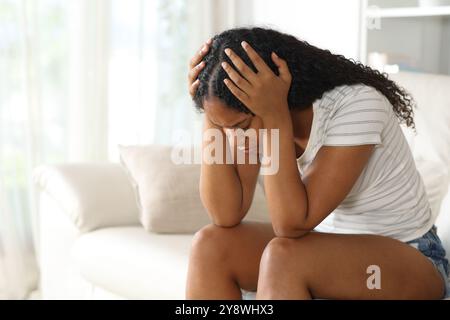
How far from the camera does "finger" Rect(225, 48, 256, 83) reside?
4.59 ft

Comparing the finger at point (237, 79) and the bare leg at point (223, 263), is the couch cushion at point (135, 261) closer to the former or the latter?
the bare leg at point (223, 263)

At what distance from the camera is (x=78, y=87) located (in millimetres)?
3092

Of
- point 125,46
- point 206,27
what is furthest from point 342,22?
point 125,46

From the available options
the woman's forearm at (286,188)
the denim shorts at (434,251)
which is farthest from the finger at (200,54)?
the denim shorts at (434,251)

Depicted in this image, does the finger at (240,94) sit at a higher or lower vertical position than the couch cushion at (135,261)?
higher

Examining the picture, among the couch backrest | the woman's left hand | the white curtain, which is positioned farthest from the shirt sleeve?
the white curtain

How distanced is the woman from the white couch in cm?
36

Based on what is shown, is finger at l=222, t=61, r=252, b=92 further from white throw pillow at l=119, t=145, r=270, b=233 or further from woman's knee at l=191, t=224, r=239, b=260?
white throw pillow at l=119, t=145, r=270, b=233

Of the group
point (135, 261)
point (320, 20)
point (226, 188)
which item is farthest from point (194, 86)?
point (320, 20)

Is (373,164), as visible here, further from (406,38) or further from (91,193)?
(406,38)

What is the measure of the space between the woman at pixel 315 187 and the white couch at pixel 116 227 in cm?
36

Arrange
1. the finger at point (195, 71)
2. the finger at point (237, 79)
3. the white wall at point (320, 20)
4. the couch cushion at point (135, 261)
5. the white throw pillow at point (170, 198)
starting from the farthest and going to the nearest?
the white wall at point (320, 20)
the white throw pillow at point (170, 198)
the couch cushion at point (135, 261)
the finger at point (195, 71)
the finger at point (237, 79)

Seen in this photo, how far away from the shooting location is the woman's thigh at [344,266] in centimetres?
141
